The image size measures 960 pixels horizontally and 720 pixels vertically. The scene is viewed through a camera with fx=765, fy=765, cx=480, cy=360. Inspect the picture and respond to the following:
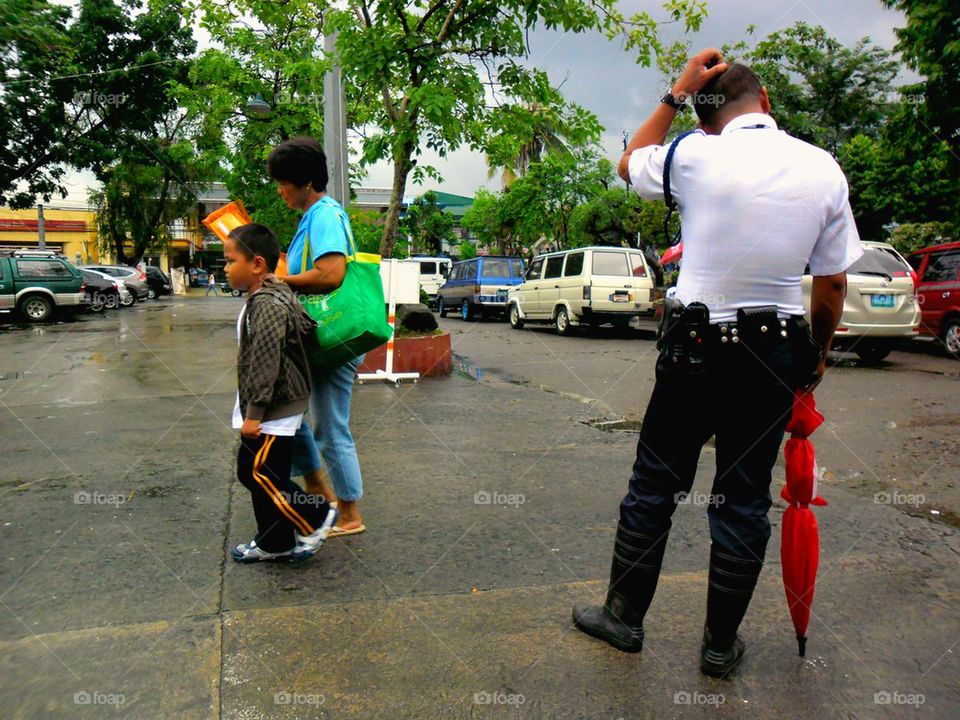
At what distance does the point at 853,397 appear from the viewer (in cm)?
826

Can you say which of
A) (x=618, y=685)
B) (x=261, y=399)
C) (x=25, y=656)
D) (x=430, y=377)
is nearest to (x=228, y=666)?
(x=25, y=656)

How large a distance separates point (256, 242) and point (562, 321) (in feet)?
45.6

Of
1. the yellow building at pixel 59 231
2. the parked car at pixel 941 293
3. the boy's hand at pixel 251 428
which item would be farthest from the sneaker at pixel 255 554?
the yellow building at pixel 59 231

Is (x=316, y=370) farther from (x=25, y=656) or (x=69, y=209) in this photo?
(x=69, y=209)

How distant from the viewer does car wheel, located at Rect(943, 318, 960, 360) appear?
11.8 m

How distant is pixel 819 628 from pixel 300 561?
2.16 metres

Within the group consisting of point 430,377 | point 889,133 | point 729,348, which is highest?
point 889,133

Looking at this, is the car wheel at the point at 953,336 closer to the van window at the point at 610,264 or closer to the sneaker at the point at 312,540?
the van window at the point at 610,264

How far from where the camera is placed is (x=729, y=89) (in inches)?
96.7
